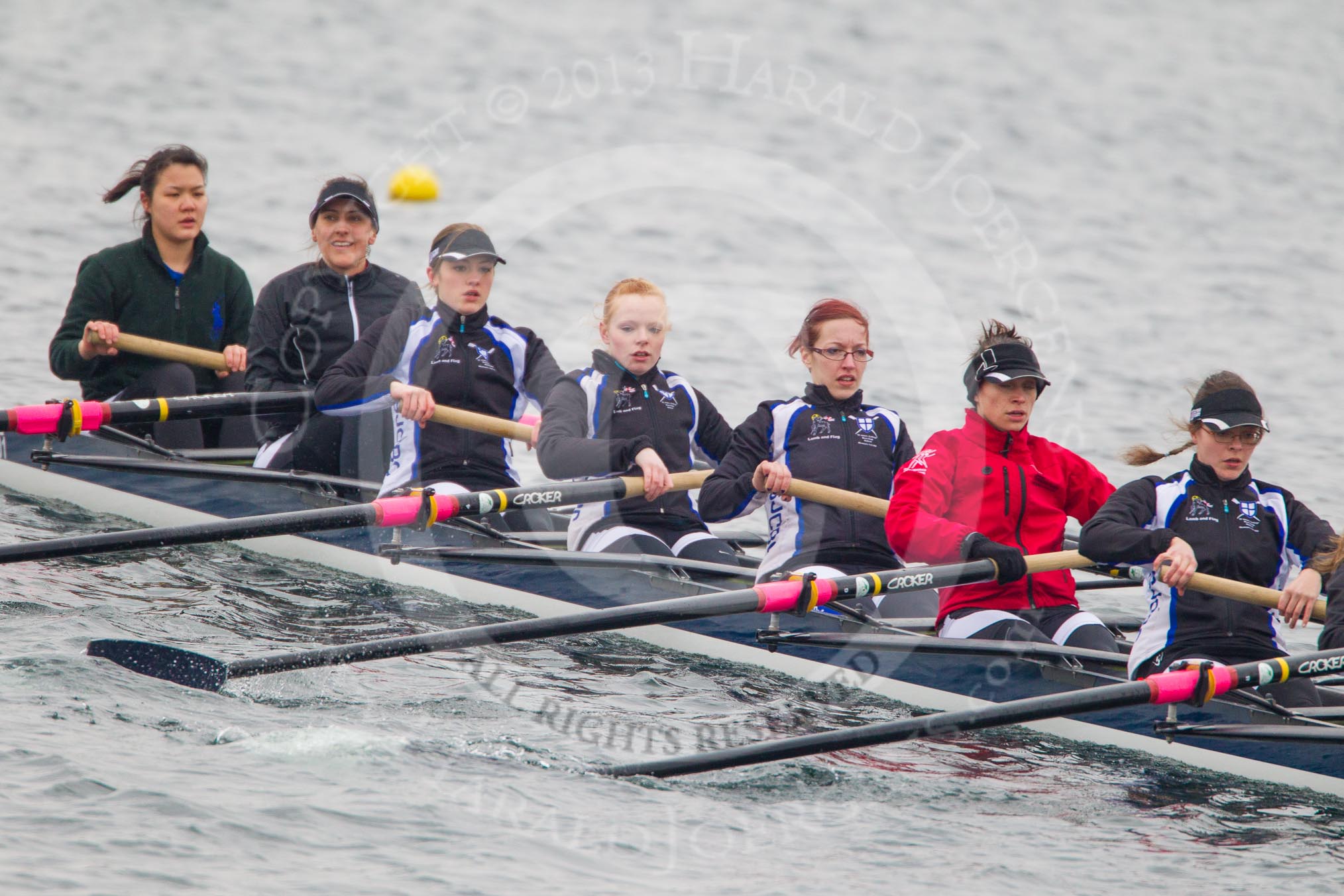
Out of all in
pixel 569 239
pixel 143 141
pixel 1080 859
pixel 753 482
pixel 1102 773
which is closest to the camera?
pixel 1080 859

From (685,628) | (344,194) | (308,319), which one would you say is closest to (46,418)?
(308,319)

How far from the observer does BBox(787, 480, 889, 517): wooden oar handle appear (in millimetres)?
6410

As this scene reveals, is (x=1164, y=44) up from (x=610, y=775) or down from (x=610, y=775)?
up

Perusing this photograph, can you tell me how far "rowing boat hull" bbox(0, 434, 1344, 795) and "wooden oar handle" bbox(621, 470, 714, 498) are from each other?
0.38 meters

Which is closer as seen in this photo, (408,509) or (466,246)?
(408,509)

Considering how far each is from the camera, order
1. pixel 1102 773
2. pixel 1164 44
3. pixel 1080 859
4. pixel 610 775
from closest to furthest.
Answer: pixel 1080 859 < pixel 610 775 < pixel 1102 773 < pixel 1164 44

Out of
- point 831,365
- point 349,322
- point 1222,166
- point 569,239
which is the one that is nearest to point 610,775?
point 831,365

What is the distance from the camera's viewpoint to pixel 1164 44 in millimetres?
25422

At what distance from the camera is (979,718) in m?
5.15

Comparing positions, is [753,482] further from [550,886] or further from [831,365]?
[550,886]

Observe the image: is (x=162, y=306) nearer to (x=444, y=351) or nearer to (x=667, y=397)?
(x=444, y=351)

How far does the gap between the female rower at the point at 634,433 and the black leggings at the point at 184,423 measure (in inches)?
87.0

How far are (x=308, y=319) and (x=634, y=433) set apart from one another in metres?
2.05

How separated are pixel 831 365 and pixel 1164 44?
69.3ft
